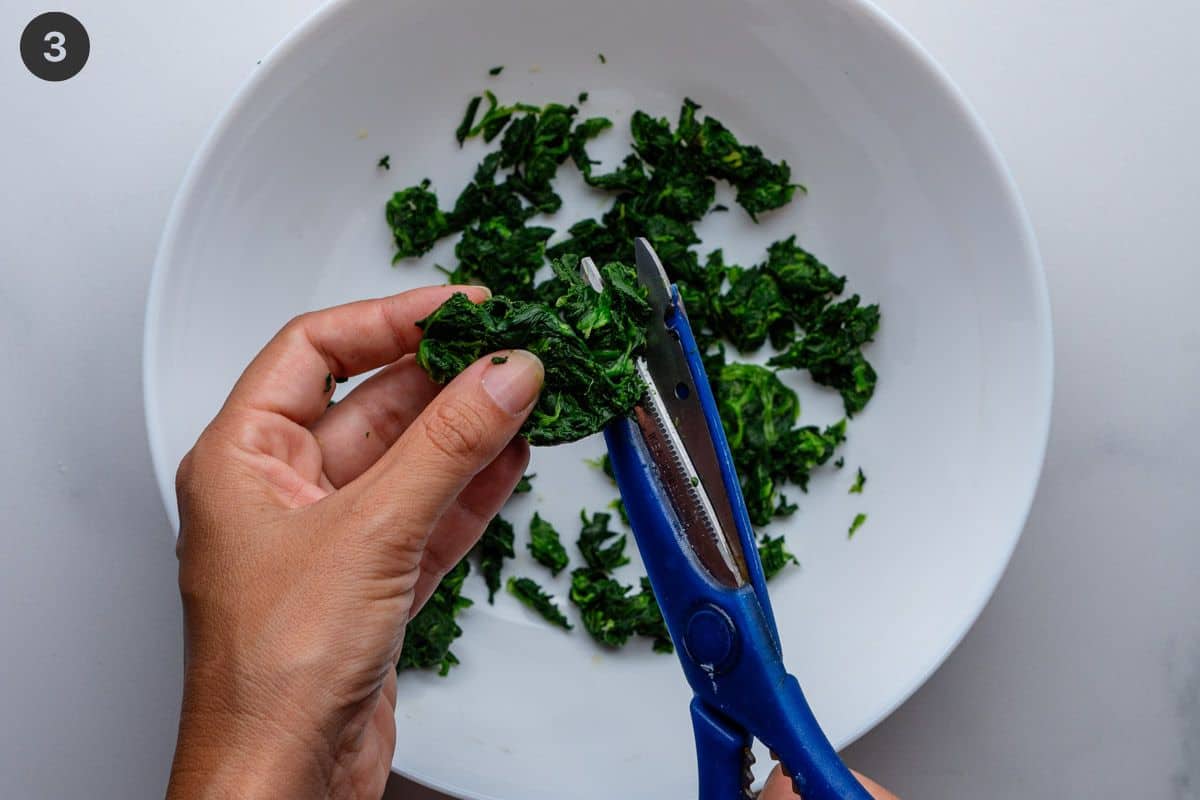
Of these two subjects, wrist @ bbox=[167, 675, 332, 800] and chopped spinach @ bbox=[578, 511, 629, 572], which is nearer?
wrist @ bbox=[167, 675, 332, 800]

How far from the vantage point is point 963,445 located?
3541 millimetres

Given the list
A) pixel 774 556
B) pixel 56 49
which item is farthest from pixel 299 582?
pixel 56 49

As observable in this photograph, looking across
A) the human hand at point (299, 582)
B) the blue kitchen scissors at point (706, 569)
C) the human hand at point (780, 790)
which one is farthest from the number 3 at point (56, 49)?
the human hand at point (780, 790)

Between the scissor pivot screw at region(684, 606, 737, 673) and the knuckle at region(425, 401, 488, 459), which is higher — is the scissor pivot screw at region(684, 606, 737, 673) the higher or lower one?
the lower one

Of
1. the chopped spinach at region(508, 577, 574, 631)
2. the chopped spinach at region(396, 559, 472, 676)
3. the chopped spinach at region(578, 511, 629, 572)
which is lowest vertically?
the chopped spinach at region(396, 559, 472, 676)

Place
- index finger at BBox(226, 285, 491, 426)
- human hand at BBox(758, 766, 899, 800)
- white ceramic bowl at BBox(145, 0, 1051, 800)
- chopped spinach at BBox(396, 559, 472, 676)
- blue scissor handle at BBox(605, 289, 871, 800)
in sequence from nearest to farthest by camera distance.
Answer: blue scissor handle at BBox(605, 289, 871, 800)
human hand at BBox(758, 766, 899, 800)
index finger at BBox(226, 285, 491, 426)
white ceramic bowl at BBox(145, 0, 1051, 800)
chopped spinach at BBox(396, 559, 472, 676)

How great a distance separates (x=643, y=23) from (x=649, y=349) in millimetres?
1417

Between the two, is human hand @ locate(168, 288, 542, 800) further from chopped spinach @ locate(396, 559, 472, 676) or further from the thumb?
chopped spinach @ locate(396, 559, 472, 676)

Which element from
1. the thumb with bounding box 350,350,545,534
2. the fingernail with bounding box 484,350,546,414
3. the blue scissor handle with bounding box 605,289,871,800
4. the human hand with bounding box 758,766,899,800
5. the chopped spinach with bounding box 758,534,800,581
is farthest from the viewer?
the chopped spinach with bounding box 758,534,800,581

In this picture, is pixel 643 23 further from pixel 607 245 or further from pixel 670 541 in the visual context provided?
pixel 670 541

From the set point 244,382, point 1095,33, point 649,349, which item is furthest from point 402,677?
point 1095,33

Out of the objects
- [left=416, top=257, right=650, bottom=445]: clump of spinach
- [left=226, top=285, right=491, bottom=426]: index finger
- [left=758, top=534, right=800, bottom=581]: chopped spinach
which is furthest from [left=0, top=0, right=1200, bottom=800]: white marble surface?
[left=416, top=257, right=650, bottom=445]: clump of spinach

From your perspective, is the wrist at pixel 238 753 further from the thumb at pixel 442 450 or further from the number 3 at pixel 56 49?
the number 3 at pixel 56 49

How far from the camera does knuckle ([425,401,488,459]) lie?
2322 mm
